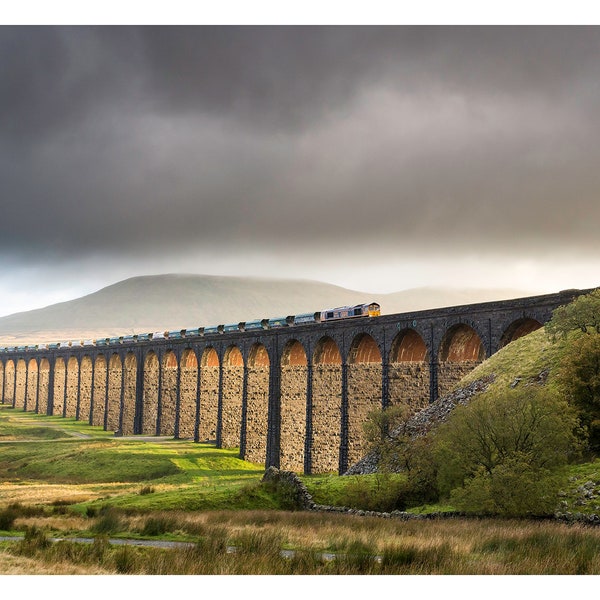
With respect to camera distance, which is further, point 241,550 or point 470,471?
point 470,471

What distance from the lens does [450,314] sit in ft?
116

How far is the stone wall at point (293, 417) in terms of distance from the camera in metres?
47.8

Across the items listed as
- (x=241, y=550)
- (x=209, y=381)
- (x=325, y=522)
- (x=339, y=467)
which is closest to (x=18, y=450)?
(x=209, y=381)

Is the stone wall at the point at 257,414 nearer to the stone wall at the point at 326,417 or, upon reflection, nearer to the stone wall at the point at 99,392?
the stone wall at the point at 326,417

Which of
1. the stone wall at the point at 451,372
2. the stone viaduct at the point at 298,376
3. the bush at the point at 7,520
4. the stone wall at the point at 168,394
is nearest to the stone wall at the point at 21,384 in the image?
the stone viaduct at the point at 298,376

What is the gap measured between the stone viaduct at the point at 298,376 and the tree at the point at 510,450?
10.3 meters

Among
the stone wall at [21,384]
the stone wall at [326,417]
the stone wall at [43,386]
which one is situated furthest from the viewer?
the stone wall at [21,384]

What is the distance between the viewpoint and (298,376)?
48844 mm

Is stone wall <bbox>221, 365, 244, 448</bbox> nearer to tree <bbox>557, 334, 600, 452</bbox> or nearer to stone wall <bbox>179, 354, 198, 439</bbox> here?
stone wall <bbox>179, 354, 198, 439</bbox>

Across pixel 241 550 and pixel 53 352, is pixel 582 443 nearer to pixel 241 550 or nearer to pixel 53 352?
pixel 241 550

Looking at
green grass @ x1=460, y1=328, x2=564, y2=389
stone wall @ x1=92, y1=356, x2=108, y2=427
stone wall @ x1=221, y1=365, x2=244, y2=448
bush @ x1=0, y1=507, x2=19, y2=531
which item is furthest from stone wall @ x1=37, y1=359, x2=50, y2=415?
green grass @ x1=460, y1=328, x2=564, y2=389

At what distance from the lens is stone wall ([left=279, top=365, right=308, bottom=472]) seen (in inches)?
1881

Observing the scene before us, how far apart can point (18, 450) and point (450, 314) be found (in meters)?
36.8

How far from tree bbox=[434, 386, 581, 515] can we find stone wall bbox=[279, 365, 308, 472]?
26697 mm
